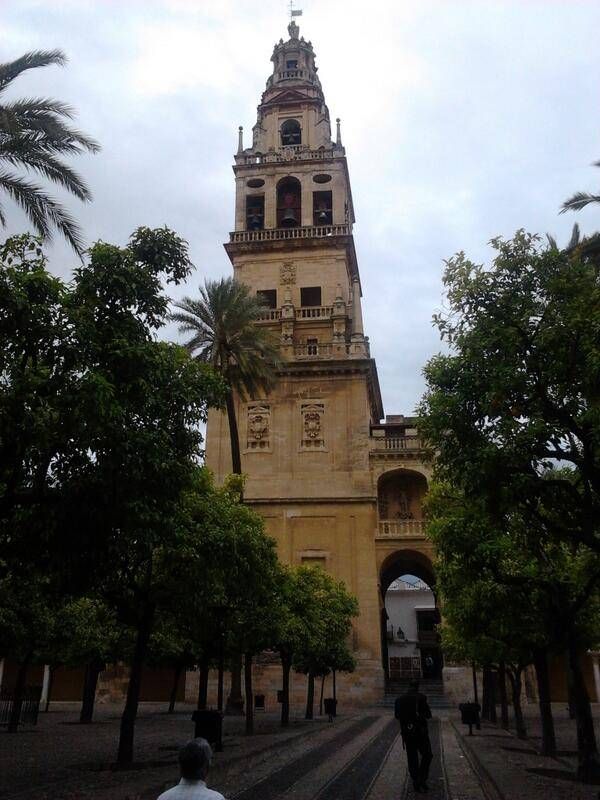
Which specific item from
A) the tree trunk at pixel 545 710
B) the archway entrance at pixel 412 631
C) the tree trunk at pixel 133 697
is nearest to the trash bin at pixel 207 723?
the tree trunk at pixel 133 697

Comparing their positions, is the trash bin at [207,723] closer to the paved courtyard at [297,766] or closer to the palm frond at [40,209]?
the paved courtyard at [297,766]

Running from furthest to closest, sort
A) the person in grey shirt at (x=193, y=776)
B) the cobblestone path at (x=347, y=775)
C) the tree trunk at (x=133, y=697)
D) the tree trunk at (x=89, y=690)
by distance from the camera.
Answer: the tree trunk at (x=89, y=690) < the tree trunk at (x=133, y=697) < the cobblestone path at (x=347, y=775) < the person in grey shirt at (x=193, y=776)

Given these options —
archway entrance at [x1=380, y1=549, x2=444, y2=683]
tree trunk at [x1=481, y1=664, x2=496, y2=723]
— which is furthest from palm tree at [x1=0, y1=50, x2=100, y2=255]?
archway entrance at [x1=380, y1=549, x2=444, y2=683]

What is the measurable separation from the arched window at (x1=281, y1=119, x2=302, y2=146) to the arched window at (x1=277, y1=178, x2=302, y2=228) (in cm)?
431

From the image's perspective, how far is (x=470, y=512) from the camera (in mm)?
14445

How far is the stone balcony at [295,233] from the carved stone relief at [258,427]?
11.9m

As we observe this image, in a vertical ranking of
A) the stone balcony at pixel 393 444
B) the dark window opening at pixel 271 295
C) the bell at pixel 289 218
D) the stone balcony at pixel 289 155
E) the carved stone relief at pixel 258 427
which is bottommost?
the stone balcony at pixel 393 444

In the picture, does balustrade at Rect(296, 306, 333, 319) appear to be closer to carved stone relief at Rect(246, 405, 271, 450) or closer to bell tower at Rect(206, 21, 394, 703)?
bell tower at Rect(206, 21, 394, 703)

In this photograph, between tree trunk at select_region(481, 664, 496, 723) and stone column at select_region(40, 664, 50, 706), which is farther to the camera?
stone column at select_region(40, 664, 50, 706)

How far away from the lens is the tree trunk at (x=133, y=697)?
519 inches

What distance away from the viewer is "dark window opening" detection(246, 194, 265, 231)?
4828 centimetres

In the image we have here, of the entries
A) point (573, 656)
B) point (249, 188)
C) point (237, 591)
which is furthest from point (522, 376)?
point (249, 188)

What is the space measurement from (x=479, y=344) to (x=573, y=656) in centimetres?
643

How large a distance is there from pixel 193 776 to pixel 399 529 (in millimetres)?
35830
